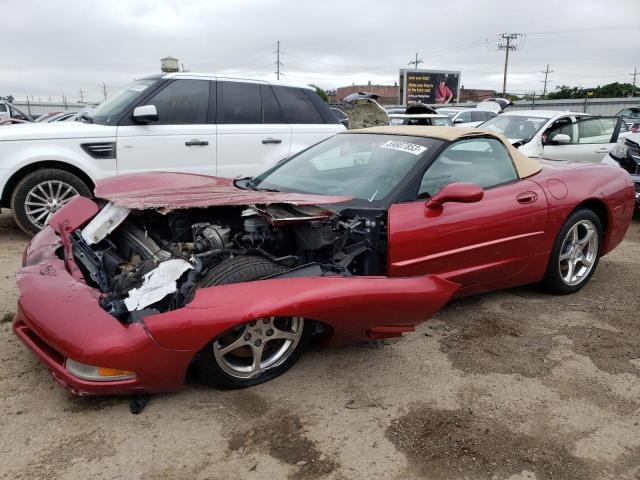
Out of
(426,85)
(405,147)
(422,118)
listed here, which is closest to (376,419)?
(405,147)

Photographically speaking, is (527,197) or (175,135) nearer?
(527,197)

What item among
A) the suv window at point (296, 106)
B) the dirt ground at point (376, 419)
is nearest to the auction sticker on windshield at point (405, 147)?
the dirt ground at point (376, 419)

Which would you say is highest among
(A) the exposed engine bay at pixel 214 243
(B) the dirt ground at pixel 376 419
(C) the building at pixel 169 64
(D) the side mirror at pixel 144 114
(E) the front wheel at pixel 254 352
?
(C) the building at pixel 169 64

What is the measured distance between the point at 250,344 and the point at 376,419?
0.72m

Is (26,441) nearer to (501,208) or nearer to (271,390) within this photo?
(271,390)

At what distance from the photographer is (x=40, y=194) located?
558 centimetres

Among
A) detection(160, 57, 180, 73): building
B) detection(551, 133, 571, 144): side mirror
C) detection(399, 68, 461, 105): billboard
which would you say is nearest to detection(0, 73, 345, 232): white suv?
detection(551, 133, 571, 144): side mirror

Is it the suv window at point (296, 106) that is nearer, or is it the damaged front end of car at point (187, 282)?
the damaged front end of car at point (187, 282)

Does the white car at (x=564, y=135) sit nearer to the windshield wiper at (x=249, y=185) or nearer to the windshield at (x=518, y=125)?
the windshield at (x=518, y=125)

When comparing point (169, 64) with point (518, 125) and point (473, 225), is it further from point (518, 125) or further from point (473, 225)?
point (473, 225)

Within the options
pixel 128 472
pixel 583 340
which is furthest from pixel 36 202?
pixel 583 340

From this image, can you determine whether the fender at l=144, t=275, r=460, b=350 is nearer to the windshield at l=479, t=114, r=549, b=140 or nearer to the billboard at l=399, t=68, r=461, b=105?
the windshield at l=479, t=114, r=549, b=140

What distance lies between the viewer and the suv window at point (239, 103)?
Result: 6238 mm

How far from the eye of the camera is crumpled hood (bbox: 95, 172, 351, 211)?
10.0 ft
